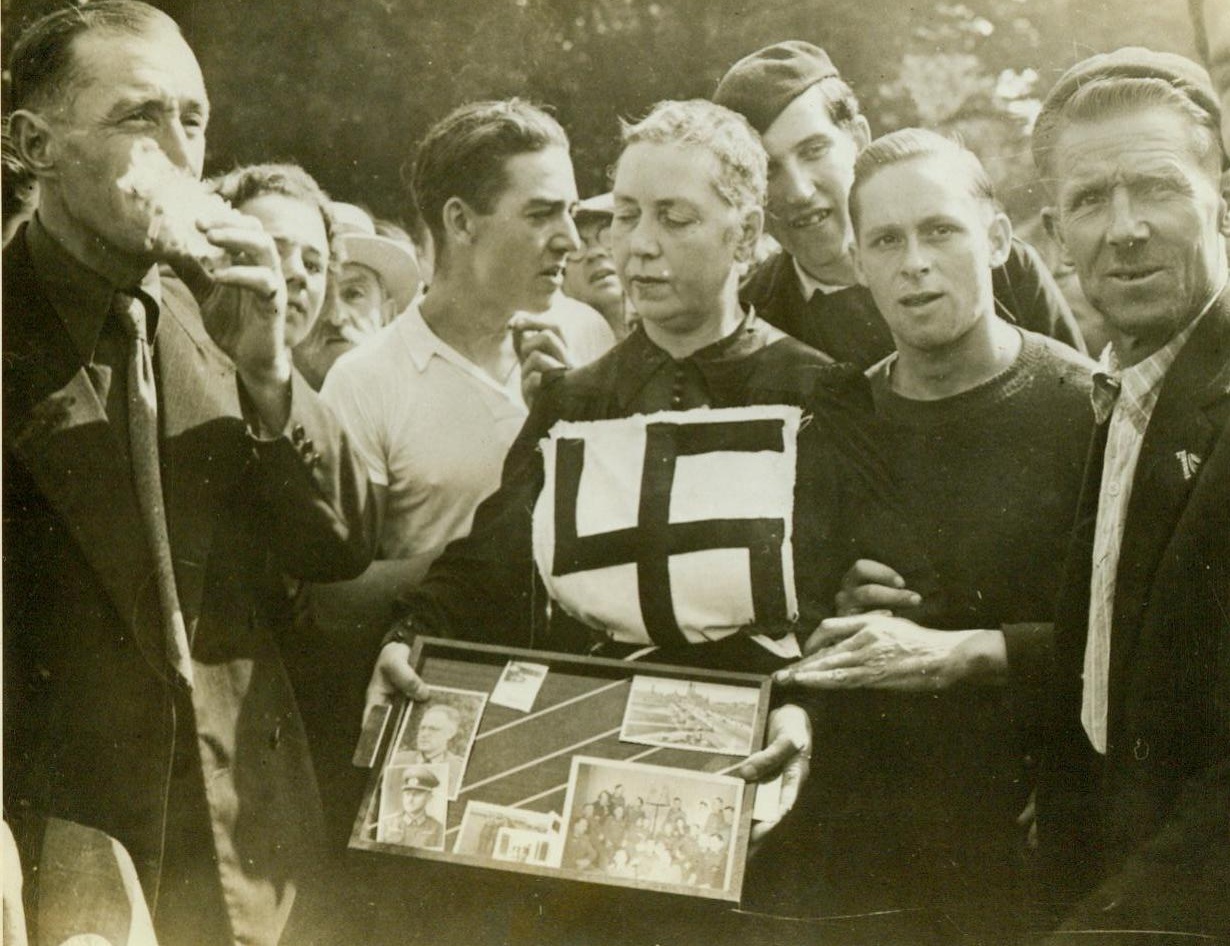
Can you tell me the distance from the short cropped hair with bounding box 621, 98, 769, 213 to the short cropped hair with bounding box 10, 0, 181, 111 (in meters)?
1.30

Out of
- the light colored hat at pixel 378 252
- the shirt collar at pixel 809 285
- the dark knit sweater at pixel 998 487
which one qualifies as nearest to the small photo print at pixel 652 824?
the dark knit sweater at pixel 998 487

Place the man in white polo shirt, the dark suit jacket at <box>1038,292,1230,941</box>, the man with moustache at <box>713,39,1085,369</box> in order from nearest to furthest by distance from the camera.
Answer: the dark suit jacket at <box>1038,292,1230,941</box> → the man with moustache at <box>713,39,1085,369</box> → the man in white polo shirt

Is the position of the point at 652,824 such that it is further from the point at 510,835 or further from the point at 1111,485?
the point at 1111,485

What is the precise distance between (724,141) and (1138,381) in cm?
115

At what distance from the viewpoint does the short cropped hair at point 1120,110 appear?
3.34 metres

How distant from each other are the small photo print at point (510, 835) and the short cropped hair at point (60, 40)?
211cm

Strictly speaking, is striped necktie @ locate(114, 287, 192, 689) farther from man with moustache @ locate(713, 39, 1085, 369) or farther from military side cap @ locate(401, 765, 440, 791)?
man with moustache @ locate(713, 39, 1085, 369)

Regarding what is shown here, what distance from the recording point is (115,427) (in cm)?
357

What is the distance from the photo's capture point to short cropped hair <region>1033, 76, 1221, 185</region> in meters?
3.34


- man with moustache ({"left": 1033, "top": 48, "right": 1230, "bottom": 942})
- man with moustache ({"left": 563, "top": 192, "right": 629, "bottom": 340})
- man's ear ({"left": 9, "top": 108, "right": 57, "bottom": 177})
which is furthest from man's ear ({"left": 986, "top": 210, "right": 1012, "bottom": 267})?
man's ear ({"left": 9, "top": 108, "right": 57, "bottom": 177})

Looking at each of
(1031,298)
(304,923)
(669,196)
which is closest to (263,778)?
(304,923)

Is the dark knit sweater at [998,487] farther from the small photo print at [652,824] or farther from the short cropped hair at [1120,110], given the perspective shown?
the small photo print at [652,824]

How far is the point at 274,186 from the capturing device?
144 inches

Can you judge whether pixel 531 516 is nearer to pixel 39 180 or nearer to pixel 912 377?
pixel 912 377
